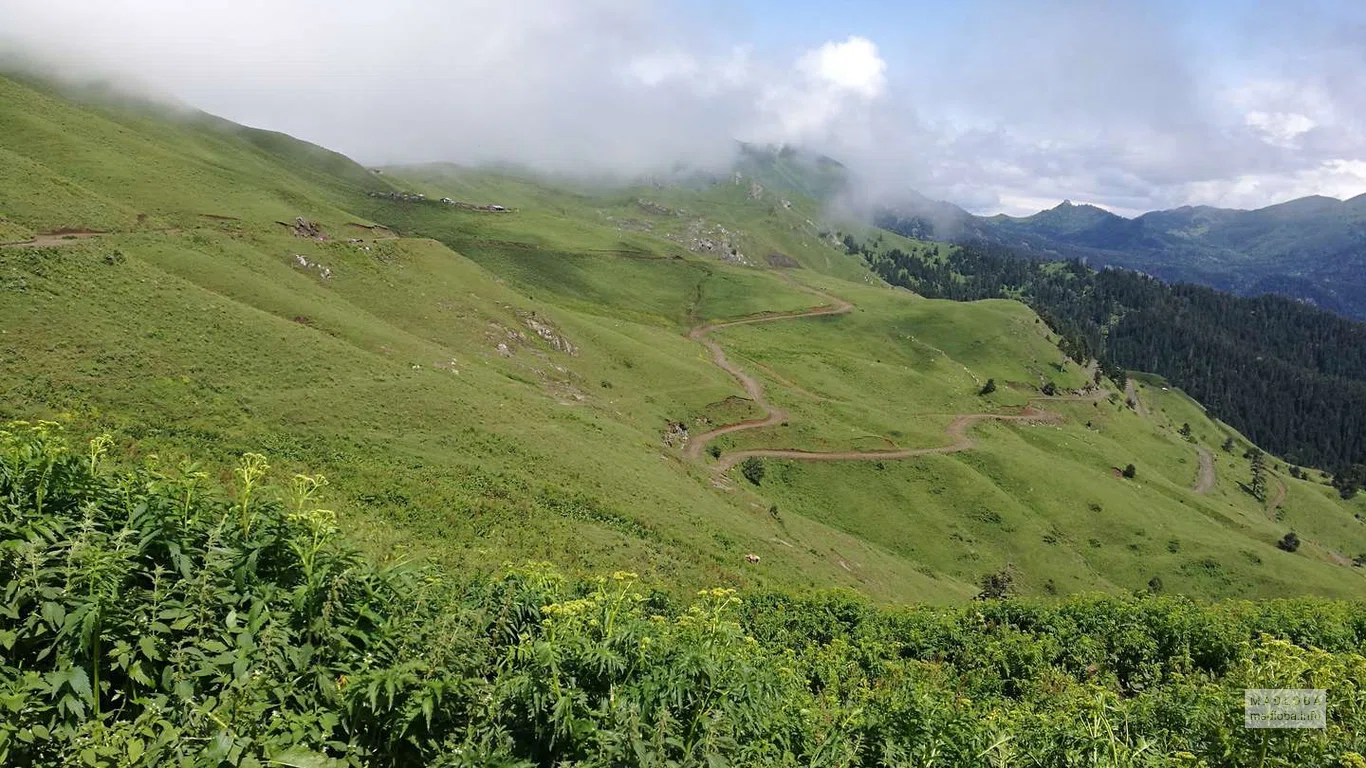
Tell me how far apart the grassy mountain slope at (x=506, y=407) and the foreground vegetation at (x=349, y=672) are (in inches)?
296

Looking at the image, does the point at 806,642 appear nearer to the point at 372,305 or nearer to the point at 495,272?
the point at 372,305

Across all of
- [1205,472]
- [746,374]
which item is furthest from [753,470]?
[1205,472]

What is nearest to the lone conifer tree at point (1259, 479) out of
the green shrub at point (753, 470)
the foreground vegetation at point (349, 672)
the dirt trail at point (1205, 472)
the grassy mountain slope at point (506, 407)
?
the dirt trail at point (1205, 472)

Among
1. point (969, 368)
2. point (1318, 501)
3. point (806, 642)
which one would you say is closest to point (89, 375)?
point (806, 642)

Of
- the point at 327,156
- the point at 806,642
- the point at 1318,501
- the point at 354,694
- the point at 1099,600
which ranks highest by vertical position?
the point at 327,156

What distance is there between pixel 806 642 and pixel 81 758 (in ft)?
61.6

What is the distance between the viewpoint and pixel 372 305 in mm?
63219

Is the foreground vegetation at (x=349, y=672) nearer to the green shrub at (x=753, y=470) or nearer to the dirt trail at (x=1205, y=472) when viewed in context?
the green shrub at (x=753, y=470)

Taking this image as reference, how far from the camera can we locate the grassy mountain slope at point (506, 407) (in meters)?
31.0

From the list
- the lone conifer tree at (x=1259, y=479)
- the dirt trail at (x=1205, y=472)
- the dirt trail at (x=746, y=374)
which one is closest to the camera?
the dirt trail at (x=746, y=374)

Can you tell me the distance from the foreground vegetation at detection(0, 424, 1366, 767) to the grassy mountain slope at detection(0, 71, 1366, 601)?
752 centimetres

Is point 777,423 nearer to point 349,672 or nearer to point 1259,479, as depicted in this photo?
point 349,672

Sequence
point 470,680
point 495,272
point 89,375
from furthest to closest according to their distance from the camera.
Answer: point 495,272
point 89,375
point 470,680

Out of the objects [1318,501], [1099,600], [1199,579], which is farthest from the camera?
[1318,501]
